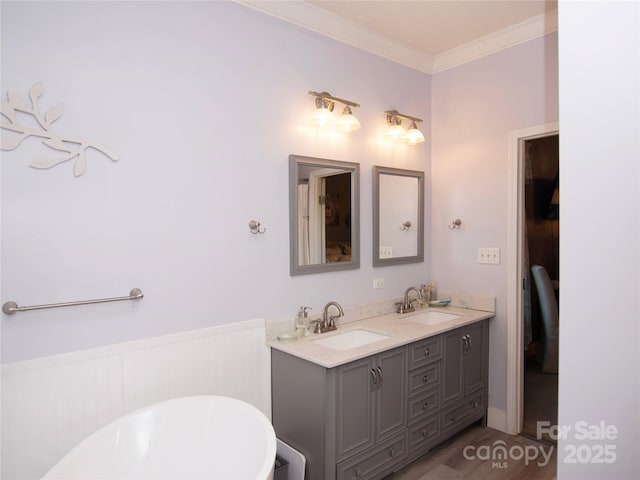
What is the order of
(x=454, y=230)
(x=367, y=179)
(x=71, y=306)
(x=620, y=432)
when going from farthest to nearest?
(x=454, y=230)
(x=367, y=179)
(x=71, y=306)
(x=620, y=432)

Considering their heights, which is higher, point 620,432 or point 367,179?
point 367,179

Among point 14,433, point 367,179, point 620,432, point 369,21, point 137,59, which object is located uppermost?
point 369,21

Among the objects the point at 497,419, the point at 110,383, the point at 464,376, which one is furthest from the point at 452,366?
the point at 110,383

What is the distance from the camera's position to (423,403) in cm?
253

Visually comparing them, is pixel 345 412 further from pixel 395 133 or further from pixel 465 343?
pixel 395 133

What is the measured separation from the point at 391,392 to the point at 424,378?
317mm

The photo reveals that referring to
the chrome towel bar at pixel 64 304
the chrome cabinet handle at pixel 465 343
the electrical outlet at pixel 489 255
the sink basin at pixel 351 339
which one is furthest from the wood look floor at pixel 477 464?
the chrome towel bar at pixel 64 304

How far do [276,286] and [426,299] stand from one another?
1441 millimetres

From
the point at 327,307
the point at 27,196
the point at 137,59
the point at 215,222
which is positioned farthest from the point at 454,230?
the point at 27,196

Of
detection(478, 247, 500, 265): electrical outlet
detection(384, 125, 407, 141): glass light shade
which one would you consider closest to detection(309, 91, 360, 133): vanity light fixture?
detection(384, 125, 407, 141): glass light shade

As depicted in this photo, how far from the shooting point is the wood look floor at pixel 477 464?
2.42 metres

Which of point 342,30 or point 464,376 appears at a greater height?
point 342,30

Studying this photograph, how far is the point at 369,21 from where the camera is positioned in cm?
272

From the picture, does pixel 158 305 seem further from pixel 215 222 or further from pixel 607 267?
pixel 607 267
